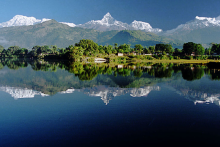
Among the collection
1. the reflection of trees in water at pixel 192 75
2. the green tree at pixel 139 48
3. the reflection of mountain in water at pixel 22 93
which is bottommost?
the reflection of mountain in water at pixel 22 93

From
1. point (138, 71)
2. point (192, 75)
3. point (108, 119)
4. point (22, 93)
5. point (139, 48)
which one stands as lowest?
point (108, 119)

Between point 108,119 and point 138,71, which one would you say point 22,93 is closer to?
point 108,119

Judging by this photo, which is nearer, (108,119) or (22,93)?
(108,119)

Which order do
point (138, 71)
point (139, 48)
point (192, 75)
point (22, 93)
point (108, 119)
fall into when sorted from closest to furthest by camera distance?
1. point (108, 119)
2. point (22, 93)
3. point (192, 75)
4. point (138, 71)
5. point (139, 48)

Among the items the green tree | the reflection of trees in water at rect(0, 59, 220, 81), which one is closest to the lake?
the reflection of trees in water at rect(0, 59, 220, 81)

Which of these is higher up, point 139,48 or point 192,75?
point 139,48

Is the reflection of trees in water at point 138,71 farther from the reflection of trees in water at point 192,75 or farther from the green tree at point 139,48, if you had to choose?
the green tree at point 139,48

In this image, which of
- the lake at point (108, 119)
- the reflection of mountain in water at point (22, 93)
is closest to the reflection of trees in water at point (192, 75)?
the lake at point (108, 119)

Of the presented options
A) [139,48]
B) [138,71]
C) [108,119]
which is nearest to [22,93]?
[108,119]

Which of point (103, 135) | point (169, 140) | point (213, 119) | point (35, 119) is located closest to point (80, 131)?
point (103, 135)

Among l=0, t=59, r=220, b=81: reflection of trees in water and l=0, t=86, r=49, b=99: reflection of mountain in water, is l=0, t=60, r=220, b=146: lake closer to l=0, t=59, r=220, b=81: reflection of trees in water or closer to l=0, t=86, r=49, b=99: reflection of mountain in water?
l=0, t=86, r=49, b=99: reflection of mountain in water

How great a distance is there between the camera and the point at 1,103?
25.2 metres

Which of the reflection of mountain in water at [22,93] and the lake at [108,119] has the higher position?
the reflection of mountain in water at [22,93]

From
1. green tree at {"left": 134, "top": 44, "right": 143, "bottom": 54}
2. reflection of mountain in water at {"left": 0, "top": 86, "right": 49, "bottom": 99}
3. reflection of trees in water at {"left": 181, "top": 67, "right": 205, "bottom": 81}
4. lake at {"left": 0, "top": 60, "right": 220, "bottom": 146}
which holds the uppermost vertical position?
green tree at {"left": 134, "top": 44, "right": 143, "bottom": 54}
